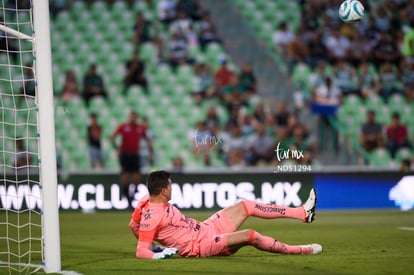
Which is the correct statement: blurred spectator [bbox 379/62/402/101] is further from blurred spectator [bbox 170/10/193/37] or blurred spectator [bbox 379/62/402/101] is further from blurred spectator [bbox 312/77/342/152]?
blurred spectator [bbox 170/10/193/37]

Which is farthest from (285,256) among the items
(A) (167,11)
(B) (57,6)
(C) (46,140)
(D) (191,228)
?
(B) (57,6)

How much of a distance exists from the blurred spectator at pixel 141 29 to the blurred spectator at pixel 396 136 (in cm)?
719

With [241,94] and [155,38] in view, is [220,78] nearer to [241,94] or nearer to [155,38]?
[241,94]

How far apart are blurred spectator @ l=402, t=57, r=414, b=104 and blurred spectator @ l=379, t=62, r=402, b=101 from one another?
17 centimetres

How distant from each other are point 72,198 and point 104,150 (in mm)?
3007

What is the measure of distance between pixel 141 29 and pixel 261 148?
6297 mm

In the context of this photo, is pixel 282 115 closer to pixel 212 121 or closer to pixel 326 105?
pixel 326 105

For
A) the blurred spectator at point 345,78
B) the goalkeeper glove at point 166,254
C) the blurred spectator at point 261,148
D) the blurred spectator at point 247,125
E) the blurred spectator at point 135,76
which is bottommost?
the goalkeeper glove at point 166,254

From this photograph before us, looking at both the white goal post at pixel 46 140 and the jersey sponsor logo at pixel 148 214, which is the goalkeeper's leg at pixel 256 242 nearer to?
the jersey sponsor logo at pixel 148 214

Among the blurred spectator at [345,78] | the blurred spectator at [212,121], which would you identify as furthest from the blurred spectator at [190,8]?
the blurred spectator at [345,78]

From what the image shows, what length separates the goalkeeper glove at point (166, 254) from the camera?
8.67m

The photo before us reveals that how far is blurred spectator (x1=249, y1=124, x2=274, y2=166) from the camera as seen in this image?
733 inches

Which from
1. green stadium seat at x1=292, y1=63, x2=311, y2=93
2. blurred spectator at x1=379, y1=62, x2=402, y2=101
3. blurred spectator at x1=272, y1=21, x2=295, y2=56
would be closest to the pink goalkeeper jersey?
green stadium seat at x1=292, y1=63, x2=311, y2=93

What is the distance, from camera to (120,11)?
24.3 meters
